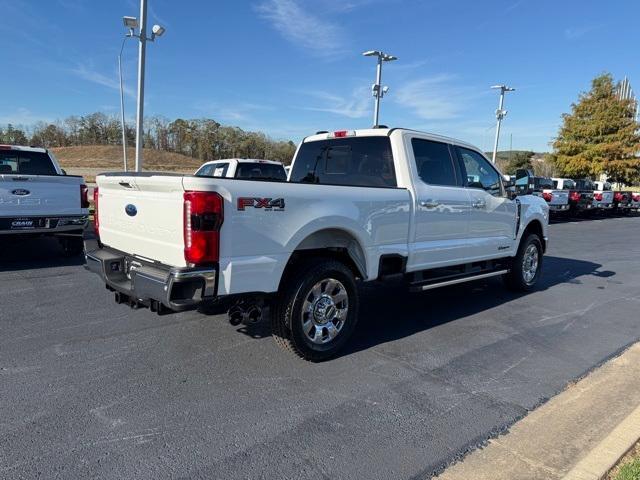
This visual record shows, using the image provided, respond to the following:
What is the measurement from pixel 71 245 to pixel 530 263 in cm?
745

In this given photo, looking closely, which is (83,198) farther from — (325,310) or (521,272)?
(521,272)

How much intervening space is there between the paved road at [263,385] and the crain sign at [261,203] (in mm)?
1378

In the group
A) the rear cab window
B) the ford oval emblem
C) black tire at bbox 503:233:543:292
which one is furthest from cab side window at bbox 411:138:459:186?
the ford oval emblem

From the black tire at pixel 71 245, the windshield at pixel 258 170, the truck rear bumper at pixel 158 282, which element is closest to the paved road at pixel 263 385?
the truck rear bumper at pixel 158 282

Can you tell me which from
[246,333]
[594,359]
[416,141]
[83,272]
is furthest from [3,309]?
[594,359]

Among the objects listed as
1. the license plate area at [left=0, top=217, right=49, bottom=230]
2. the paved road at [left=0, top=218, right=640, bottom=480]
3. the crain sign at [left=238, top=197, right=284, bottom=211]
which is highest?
the crain sign at [left=238, top=197, right=284, bottom=211]

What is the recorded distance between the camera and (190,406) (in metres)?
3.39

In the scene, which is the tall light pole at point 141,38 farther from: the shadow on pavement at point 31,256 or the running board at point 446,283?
the running board at point 446,283

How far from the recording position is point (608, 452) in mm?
2934

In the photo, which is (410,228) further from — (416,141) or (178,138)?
(178,138)

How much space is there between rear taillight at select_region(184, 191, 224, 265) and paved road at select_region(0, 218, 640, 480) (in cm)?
107

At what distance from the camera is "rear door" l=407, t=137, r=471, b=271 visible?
5.08 meters

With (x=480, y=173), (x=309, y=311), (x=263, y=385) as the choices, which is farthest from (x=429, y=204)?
(x=263, y=385)

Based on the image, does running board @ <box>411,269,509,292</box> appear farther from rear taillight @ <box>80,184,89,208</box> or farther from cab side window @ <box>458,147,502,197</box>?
rear taillight @ <box>80,184,89,208</box>
